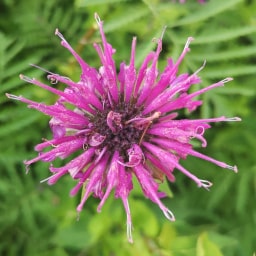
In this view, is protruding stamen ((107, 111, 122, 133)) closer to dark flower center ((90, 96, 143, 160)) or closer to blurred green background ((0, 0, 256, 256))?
dark flower center ((90, 96, 143, 160))

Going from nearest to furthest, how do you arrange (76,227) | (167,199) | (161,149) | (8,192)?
(161,149) → (76,227) → (8,192) → (167,199)

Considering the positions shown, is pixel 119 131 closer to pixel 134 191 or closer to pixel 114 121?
pixel 114 121

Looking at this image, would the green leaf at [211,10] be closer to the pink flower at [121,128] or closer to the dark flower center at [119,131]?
the pink flower at [121,128]

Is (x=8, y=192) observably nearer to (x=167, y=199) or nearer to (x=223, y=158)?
(x=167, y=199)

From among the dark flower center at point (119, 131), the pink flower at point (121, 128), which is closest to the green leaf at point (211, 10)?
the pink flower at point (121, 128)

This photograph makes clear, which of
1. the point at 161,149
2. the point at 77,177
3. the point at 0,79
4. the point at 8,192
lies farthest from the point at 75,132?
the point at 8,192

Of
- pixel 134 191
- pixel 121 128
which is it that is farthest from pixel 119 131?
pixel 134 191
